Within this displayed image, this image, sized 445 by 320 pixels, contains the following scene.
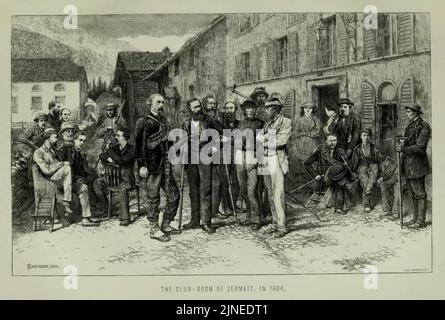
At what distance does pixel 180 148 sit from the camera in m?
7.37

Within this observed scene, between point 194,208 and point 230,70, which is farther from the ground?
point 230,70

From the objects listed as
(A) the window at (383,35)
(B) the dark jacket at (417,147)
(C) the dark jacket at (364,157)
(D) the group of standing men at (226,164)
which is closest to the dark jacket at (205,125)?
(D) the group of standing men at (226,164)

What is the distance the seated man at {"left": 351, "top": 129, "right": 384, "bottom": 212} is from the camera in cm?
741

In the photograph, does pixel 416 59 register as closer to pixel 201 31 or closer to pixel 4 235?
pixel 201 31

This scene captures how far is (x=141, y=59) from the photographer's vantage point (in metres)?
7.34

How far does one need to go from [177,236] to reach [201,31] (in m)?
2.29

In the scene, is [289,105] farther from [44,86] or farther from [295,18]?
[44,86]

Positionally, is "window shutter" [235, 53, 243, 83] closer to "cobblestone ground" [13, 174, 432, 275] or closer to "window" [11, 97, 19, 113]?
"cobblestone ground" [13, 174, 432, 275]

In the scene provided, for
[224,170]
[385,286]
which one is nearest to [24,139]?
[224,170]

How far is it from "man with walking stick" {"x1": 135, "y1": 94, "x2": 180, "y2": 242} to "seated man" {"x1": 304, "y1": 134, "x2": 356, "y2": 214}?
1.63 metres

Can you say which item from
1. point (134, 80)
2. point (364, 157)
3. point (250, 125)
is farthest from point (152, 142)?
point (364, 157)

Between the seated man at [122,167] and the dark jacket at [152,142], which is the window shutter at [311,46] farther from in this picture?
the seated man at [122,167]

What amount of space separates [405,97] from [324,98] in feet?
2.91
